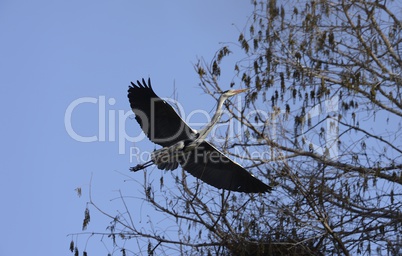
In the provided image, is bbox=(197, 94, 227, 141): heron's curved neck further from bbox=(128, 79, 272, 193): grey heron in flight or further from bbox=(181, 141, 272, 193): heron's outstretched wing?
bbox=(181, 141, 272, 193): heron's outstretched wing

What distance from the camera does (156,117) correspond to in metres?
11.1

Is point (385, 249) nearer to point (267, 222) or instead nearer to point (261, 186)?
point (267, 222)

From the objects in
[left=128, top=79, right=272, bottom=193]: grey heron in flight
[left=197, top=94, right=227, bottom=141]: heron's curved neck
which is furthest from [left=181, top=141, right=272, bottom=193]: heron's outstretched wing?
[left=197, top=94, right=227, bottom=141]: heron's curved neck

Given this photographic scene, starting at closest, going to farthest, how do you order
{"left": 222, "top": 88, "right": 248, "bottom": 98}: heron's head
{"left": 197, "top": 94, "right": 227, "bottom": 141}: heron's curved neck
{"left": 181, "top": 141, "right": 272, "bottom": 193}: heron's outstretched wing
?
{"left": 222, "top": 88, "right": 248, "bottom": 98}: heron's head
{"left": 197, "top": 94, "right": 227, "bottom": 141}: heron's curved neck
{"left": 181, "top": 141, "right": 272, "bottom": 193}: heron's outstretched wing

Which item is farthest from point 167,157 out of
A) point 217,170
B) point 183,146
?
point 217,170

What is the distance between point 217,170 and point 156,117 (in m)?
0.96

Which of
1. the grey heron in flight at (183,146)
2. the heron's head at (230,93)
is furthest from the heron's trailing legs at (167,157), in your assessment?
the heron's head at (230,93)

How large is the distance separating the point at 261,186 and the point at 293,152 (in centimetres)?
52

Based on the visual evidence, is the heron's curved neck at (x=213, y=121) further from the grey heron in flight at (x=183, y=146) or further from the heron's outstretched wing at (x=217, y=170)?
the heron's outstretched wing at (x=217, y=170)

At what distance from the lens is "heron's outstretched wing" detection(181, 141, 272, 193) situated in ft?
Answer: 37.1

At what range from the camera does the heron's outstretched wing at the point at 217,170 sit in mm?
11305

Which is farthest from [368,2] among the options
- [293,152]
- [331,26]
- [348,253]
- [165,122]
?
[348,253]

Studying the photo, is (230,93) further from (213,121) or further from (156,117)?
(156,117)

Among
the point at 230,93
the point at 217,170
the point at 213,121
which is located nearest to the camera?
the point at 230,93
